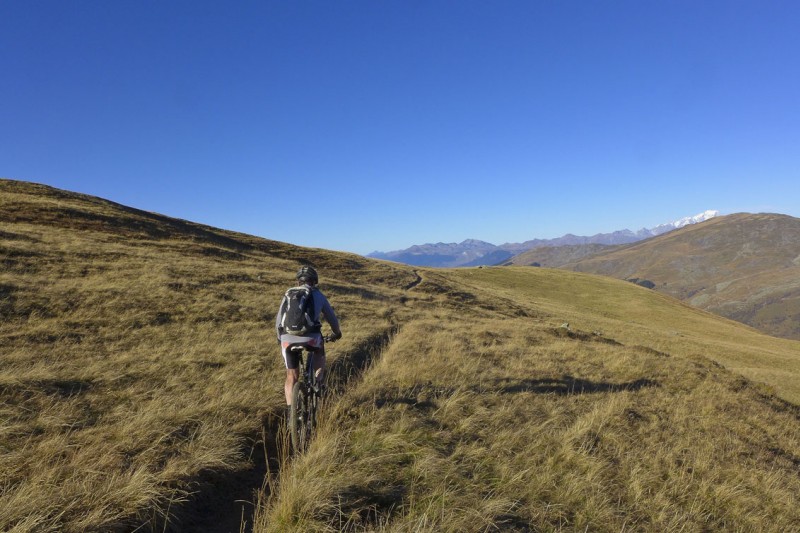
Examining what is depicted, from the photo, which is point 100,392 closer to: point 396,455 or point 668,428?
point 396,455

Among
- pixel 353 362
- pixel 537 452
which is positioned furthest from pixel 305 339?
pixel 353 362

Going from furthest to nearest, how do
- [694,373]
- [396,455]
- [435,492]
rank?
1. [694,373]
2. [396,455]
3. [435,492]

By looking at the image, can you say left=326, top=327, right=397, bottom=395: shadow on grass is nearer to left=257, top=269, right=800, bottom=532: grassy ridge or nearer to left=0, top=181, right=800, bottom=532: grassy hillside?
left=0, top=181, right=800, bottom=532: grassy hillside

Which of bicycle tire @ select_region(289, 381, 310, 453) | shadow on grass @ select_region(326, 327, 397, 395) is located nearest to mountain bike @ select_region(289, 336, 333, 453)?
bicycle tire @ select_region(289, 381, 310, 453)

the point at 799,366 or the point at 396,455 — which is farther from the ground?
the point at 396,455

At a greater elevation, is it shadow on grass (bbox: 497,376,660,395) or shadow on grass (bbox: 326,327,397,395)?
shadow on grass (bbox: 326,327,397,395)

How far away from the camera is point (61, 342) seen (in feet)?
37.2

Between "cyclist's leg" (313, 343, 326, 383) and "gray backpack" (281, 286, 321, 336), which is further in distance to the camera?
"cyclist's leg" (313, 343, 326, 383)

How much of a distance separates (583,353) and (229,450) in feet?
52.4

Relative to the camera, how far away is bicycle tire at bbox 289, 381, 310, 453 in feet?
22.1

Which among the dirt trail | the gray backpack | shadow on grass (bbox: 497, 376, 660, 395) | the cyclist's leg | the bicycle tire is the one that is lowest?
shadow on grass (bbox: 497, 376, 660, 395)

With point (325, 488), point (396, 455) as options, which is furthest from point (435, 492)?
point (325, 488)

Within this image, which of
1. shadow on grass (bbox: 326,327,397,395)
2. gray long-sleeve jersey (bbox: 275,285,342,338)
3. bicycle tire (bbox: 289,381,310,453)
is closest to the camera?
bicycle tire (bbox: 289,381,310,453)

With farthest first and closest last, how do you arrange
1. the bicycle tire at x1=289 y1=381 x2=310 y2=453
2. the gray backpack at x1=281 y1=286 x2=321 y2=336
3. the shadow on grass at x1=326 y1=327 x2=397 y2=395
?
the shadow on grass at x1=326 y1=327 x2=397 y2=395 < the gray backpack at x1=281 y1=286 x2=321 y2=336 < the bicycle tire at x1=289 y1=381 x2=310 y2=453
